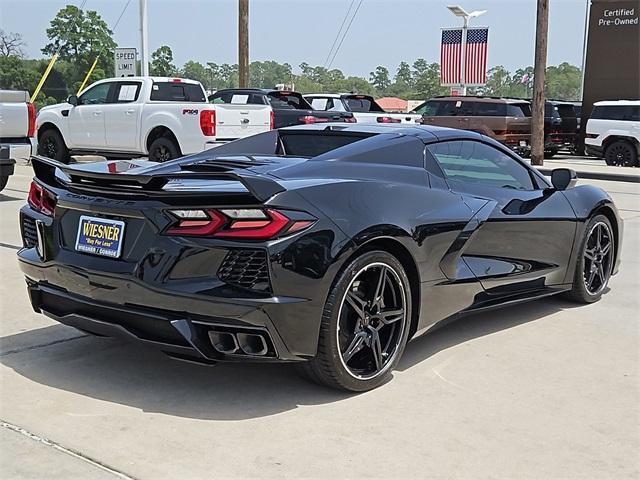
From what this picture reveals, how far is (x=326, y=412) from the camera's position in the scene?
388 cm

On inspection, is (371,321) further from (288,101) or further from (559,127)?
(559,127)

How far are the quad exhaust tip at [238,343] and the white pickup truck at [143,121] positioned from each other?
11.0 m

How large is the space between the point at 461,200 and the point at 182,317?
6.43 ft

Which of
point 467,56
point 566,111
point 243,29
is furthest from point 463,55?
point 243,29

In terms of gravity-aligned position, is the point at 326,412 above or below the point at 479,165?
below

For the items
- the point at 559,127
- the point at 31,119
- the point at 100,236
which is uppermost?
the point at 31,119

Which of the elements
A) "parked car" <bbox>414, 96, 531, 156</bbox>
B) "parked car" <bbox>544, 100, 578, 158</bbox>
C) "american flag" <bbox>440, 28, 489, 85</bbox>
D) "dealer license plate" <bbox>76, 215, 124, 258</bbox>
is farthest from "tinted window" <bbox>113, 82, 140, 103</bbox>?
"american flag" <bbox>440, 28, 489, 85</bbox>

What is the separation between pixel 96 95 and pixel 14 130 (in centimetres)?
514

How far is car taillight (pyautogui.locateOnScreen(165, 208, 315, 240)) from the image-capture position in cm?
367

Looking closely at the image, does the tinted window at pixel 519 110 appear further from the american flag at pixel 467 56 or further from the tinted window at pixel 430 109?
the american flag at pixel 467 56

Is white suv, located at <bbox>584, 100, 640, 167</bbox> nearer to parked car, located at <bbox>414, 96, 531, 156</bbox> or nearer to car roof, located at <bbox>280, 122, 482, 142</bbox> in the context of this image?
parked car, located at <bbox>414, 96, 531, 156</bbox>

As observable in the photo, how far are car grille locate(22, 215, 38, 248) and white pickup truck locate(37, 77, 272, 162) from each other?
9950mm

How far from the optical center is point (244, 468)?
324cm

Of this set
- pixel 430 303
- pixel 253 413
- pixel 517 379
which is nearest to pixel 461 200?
pixel 430 303
